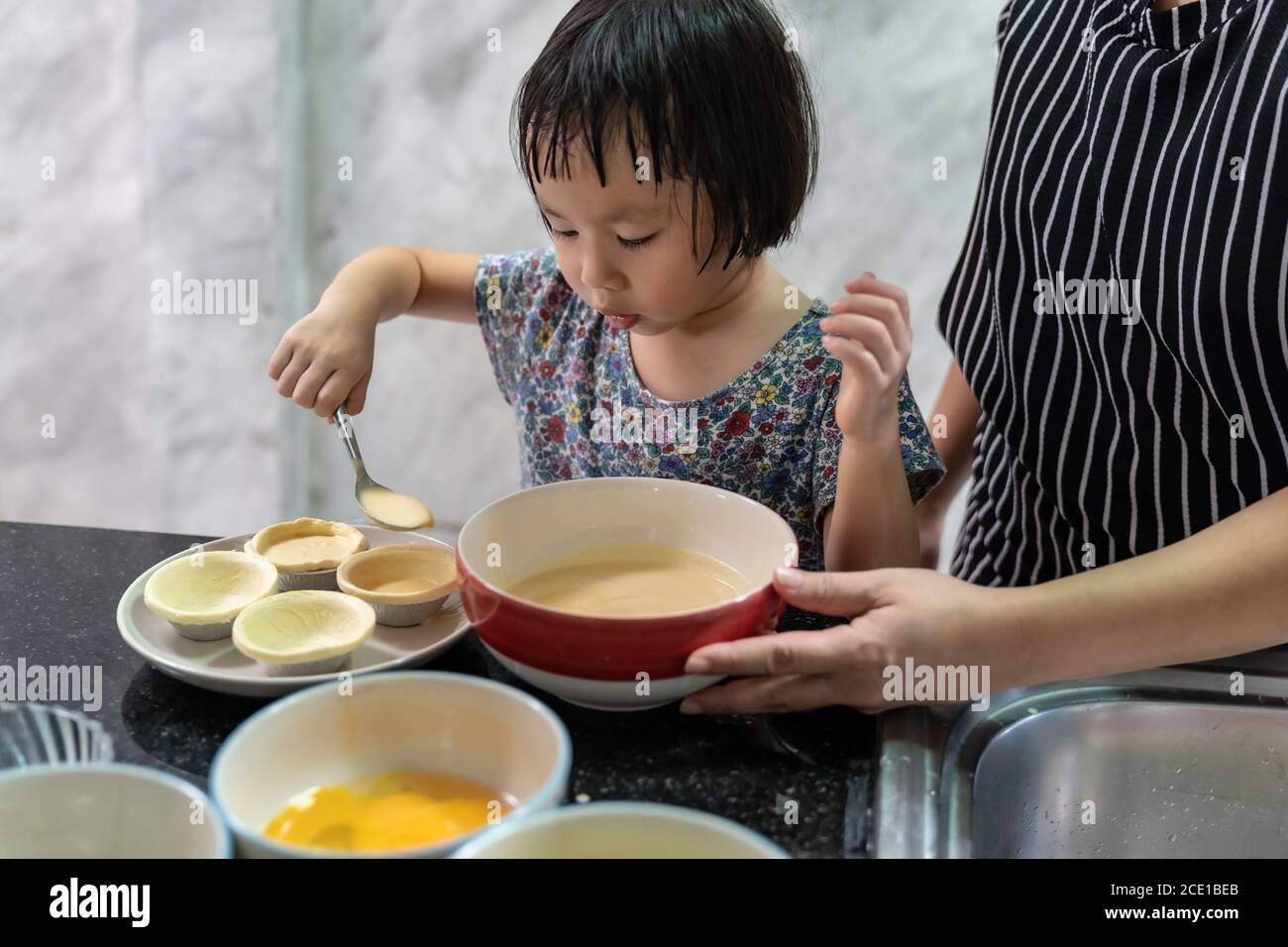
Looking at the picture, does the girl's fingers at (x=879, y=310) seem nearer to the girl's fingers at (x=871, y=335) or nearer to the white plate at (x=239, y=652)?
the girl's fingers at (x=871, y=335)

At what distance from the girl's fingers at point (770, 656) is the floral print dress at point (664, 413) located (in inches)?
18.4

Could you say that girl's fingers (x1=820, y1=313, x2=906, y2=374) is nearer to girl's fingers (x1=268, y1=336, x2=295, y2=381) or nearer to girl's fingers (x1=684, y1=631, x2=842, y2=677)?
girl's fingers (x1=684, y1=631, x2=842, y2=677)

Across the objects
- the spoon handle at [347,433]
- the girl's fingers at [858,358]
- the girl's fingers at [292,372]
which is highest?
the girl's fingers at [292,372]

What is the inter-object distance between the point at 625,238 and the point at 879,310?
0.31 meters

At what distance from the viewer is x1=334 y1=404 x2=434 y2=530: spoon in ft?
4.07

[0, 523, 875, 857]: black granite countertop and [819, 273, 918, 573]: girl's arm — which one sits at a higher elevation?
[819, 273, 918, 573]: girl's arm

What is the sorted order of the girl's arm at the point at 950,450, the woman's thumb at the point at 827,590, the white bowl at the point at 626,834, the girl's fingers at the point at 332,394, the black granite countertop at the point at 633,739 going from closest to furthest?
the white bowl at the point at 626,834 < the black granite countertop at the point at 633,739 < the woman's thumb at the point at 827,590 < the girl's fingers at the point at 332,394 < the girl's arm at the point at 950,450

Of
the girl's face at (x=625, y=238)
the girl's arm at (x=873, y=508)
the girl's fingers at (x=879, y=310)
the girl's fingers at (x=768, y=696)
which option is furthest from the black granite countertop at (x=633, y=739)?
the girl's face at (x=625, y=238)

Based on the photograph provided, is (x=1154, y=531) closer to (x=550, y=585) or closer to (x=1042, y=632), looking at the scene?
(x=1042, y=632)

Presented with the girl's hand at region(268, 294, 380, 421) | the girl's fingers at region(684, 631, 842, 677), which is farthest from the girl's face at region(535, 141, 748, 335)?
the girl's fingers at region(684, 631, 842, 677)

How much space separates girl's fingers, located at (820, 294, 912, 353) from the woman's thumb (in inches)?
10.0

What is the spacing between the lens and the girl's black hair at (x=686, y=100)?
47.7 inches

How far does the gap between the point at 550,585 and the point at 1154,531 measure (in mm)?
677
